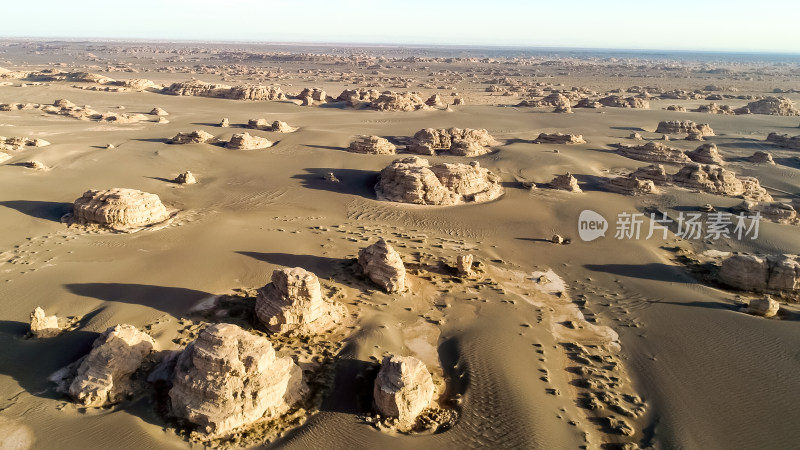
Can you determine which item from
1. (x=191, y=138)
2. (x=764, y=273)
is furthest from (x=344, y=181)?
(x=764, y=273)

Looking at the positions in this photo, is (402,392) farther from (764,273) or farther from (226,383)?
(764,273)

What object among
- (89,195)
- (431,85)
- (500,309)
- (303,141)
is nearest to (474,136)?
(303,141)

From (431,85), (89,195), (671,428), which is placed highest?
(431,85)

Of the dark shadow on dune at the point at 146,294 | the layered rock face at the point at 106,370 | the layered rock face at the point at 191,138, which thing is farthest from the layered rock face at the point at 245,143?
the layered rock face at the point at 106,370

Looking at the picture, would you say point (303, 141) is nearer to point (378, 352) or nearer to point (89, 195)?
point (89, 195)

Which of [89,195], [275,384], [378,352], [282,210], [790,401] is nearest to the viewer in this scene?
[275,384]
